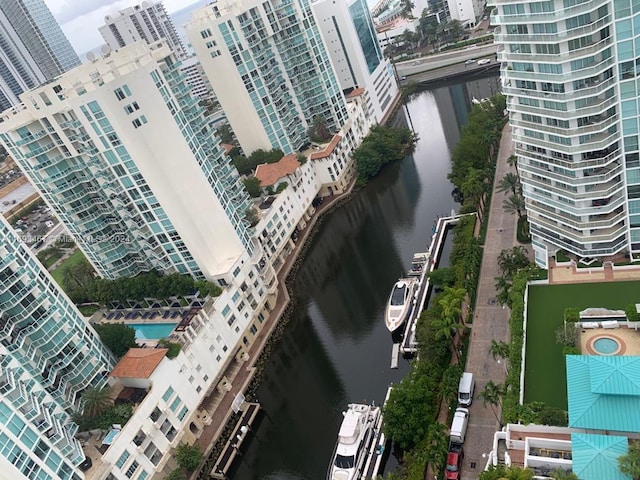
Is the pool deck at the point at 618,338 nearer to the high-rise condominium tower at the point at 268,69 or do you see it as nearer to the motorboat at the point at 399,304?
the motorboat at the point at 399,304

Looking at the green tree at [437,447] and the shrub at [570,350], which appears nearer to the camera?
the green tree at [437,447]

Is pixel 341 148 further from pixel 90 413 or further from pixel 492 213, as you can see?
pixel 90 413

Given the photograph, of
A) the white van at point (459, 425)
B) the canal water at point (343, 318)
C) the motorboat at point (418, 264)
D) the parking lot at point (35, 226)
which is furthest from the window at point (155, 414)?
the parking lot at point (35, 226)

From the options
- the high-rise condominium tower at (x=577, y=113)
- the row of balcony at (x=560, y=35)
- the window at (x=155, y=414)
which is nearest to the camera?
the row of balcony at (x=560, y=35)

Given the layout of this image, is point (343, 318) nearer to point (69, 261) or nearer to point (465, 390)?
point (465, 390)

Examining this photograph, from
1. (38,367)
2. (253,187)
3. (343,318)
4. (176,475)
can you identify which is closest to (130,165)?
(38,367)

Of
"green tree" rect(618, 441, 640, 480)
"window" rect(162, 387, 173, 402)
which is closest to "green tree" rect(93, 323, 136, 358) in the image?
"window" rect(162, 387, 173, 402)
